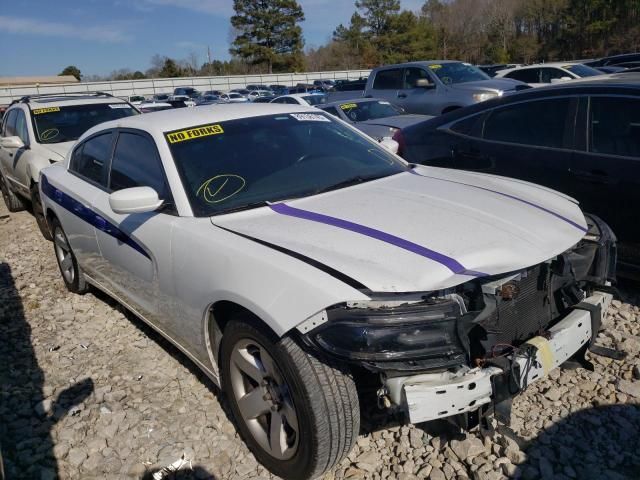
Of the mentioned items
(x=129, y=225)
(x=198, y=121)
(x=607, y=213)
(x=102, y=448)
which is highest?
(x=198, y=121)

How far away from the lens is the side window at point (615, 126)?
3770mm

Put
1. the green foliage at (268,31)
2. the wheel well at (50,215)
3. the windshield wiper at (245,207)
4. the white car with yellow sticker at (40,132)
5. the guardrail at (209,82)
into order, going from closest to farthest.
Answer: the windshield wiper at (245,207) → the wheel well at (50,215) → the white car with yellow sticker at (40,132) → the guardrail at (209,82) → the green foliage at (268,31)

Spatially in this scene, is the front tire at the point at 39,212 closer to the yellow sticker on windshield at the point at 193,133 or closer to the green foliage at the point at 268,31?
the yellow sticker on windshield at the point at 193,133

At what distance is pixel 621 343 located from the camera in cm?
333

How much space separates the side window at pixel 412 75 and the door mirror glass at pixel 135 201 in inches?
380

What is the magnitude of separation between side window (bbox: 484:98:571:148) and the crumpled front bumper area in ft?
7.36

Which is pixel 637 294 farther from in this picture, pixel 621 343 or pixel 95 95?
pixel 95 95

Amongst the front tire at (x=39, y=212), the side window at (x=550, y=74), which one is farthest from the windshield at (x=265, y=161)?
the side window at (x=550, y=74)

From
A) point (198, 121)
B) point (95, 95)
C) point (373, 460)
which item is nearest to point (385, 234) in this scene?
point (373, 460)

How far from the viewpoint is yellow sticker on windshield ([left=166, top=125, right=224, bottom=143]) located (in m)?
3.08

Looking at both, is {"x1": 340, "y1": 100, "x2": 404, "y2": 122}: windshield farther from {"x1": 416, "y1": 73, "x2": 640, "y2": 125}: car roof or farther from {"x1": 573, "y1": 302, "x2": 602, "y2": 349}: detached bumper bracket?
{"x1": 573, "y1": 302, "x2": 602, "y2": 349}: detached bumper bracket

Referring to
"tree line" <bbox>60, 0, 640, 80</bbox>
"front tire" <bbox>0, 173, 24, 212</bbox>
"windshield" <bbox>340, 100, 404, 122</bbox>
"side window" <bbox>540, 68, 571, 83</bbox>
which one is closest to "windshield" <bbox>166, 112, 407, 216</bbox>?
"windshield" <bbox>340, 100, 404, 122</bbox>

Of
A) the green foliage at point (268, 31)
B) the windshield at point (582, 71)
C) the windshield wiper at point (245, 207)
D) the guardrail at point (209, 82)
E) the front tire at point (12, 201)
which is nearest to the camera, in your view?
the windshield wiper at point (245, 207)

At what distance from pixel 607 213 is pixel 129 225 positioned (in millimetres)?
3177
